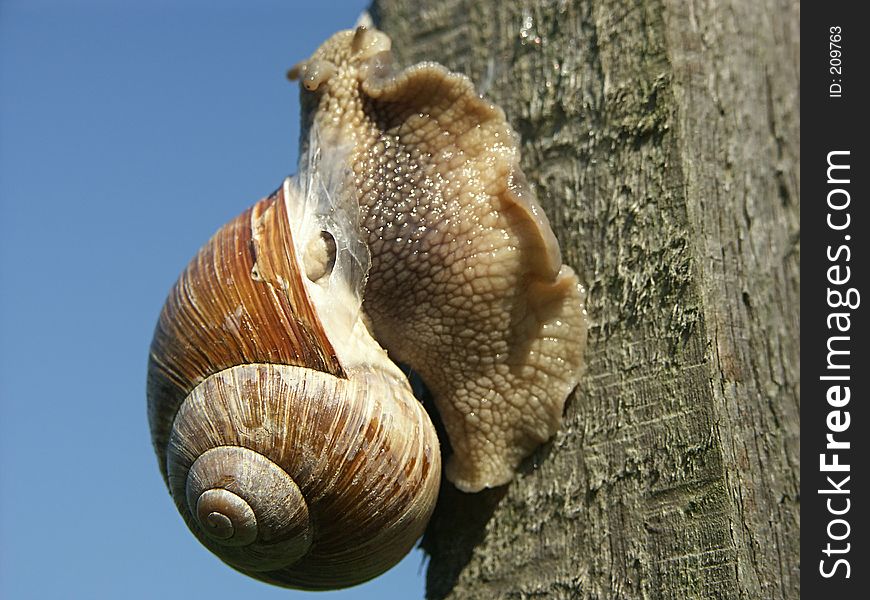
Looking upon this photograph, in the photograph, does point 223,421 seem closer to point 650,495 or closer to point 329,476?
point 329,476

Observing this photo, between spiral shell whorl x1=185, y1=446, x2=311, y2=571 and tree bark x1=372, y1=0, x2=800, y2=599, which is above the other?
tree bark x1=372, y1=0, x2=800, y2=599

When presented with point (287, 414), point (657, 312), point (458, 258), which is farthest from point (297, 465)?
point (657, 312)

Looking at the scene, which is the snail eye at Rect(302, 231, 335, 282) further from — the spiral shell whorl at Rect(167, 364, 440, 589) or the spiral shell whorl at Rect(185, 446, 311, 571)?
the spiral shell whorl at Rect(185, 446, 311, 571)

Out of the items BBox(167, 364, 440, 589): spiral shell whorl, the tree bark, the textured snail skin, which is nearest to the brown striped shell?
BBox(167, 364, 440, 589): spiral shell whorl

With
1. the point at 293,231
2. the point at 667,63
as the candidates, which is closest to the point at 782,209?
the point at 667,63

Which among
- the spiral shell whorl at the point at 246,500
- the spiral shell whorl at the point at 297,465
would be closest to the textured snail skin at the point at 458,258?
the spiral shell whorl at the point at 297,465

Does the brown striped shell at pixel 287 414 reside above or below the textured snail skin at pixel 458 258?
below

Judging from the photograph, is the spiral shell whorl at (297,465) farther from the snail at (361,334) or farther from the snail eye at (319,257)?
the snail eye at (319,257)
